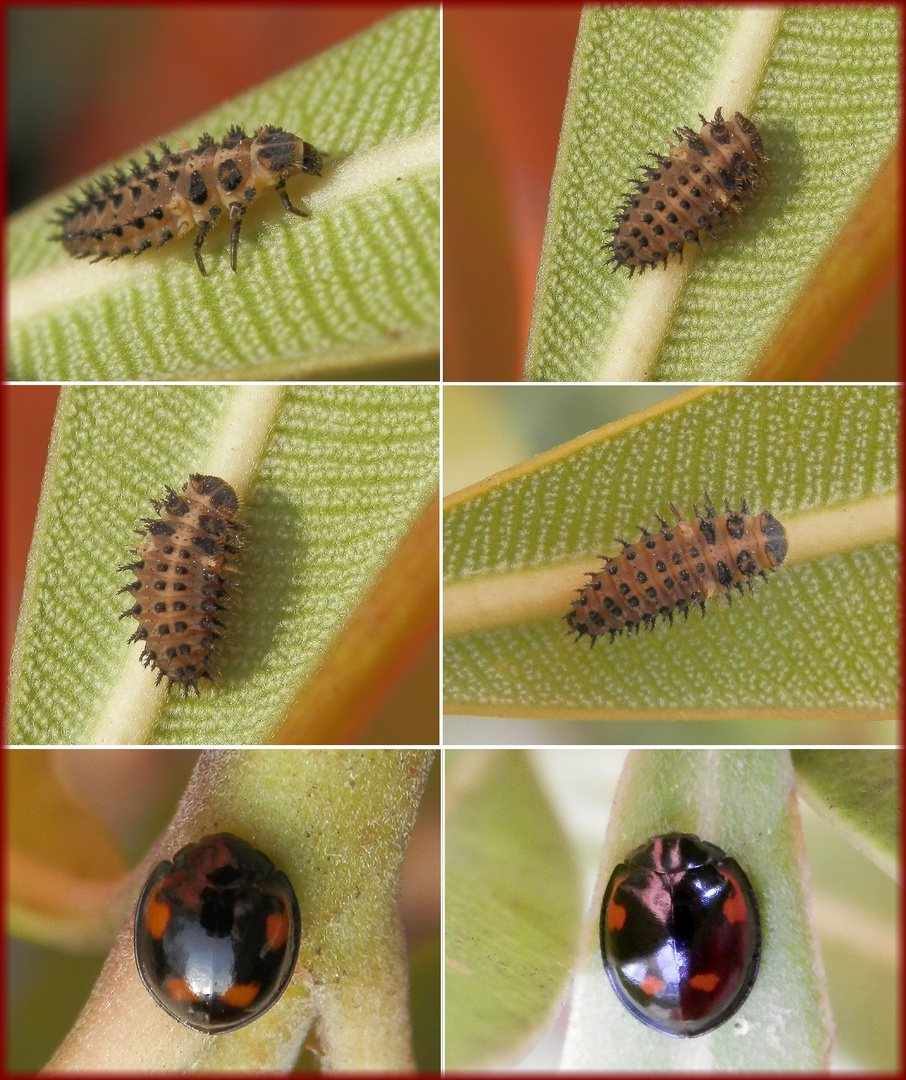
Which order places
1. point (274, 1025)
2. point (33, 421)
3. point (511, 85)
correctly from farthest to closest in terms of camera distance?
point (511, 85)
point (33, 421)
point (274, 1025)

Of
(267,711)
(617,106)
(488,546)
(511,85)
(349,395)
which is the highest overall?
(511,85)

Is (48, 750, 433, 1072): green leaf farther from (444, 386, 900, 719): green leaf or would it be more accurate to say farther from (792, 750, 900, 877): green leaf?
(792, 750, 900, 877): green leaf

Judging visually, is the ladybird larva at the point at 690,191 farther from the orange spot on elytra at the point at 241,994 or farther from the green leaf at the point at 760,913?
the orange spot on elytra at the point at 241,994

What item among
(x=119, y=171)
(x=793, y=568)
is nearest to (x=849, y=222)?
(x=793, y=568)

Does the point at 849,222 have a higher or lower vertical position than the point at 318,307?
higher

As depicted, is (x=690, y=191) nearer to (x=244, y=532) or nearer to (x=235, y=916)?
(x=244, y=532)

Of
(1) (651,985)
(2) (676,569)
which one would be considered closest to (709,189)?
(2) (676,569)

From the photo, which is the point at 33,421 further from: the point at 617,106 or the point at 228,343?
Result: the point at 617,106
